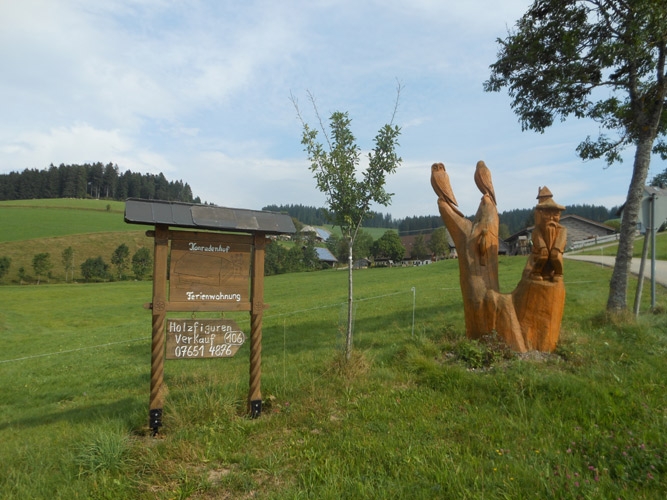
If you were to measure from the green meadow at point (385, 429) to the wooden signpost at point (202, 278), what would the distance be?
1.86 feet

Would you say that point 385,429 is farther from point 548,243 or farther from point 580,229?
point 580,229

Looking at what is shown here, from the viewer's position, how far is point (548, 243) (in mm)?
6746

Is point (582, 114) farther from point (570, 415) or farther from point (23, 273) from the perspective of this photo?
point (23, 273)

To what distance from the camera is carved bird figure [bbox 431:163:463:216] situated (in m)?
7.86

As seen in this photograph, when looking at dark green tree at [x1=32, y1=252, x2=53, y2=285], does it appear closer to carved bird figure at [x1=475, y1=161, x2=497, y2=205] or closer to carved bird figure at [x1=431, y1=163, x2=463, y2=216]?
carved bird figure at [x1=431, y1=163, x2=463, y2=216]

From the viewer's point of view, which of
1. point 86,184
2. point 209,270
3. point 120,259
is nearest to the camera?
point 209,270

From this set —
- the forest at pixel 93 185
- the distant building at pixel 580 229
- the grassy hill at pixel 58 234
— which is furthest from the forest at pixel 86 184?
the distant building at pixel 580 229

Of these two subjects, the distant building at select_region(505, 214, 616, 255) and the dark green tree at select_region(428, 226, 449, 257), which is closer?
the distant building at select_region(505, 214, 616, 255)

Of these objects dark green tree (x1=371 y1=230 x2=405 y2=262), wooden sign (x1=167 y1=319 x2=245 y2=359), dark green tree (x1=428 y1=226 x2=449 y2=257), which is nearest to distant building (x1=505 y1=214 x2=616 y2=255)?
dark green tree (x1=428 y1=226 x2=449 y2=257)

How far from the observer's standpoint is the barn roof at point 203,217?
4937 millimetres

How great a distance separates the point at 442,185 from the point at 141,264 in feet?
167

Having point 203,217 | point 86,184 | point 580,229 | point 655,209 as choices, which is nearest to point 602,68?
point 655,209

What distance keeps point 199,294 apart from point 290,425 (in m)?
1.84

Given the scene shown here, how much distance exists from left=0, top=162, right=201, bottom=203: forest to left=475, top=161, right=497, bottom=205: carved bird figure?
91.8 meters
